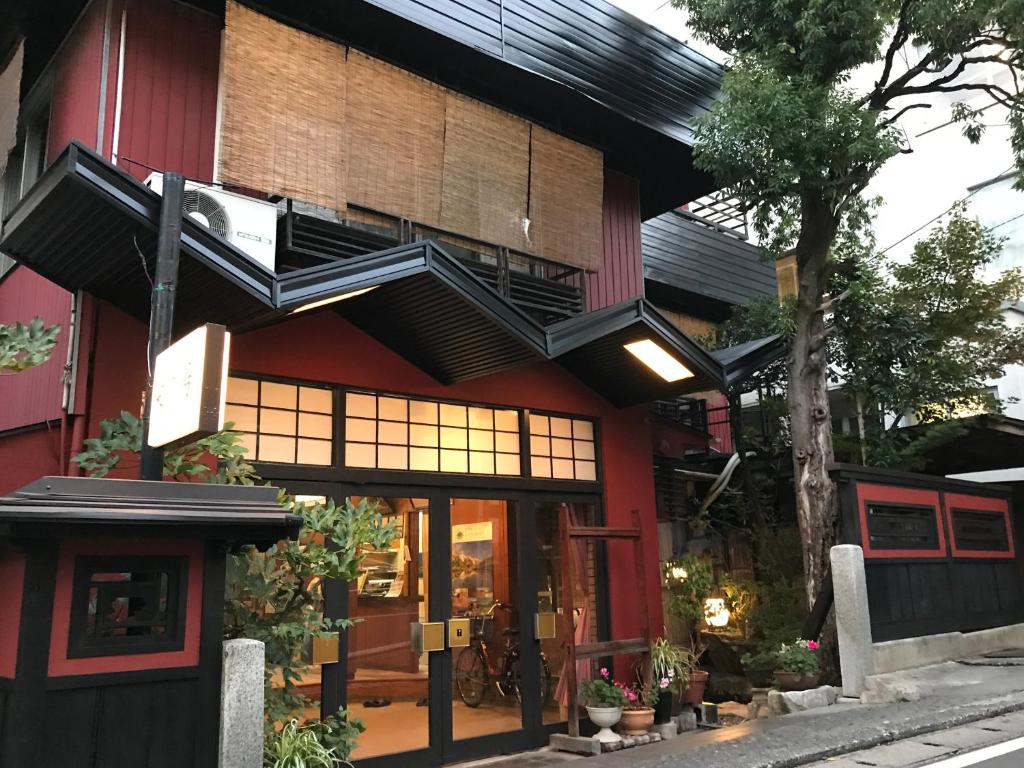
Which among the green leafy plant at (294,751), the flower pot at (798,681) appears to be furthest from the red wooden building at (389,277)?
the green leafy plant at (294,751)

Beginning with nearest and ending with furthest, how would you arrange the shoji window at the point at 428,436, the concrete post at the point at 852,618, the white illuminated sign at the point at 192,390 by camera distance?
the white illuminated sign at the point at 192,390
the shoji window at the point at 428,436
the concrete post at the point at 852,618

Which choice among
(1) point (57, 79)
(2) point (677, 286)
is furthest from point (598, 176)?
(1) point (57, 79)

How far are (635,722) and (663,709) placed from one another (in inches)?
19.4

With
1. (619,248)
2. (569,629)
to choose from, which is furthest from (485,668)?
(619,248)

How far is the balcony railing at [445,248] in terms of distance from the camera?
8.20 m

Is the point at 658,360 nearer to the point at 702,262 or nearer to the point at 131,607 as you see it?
the point at 131,607

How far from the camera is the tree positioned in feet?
32.8

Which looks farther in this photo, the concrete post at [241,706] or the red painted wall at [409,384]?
the red painted wall at [409,384]

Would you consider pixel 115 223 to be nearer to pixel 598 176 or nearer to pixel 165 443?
pixel 165 443

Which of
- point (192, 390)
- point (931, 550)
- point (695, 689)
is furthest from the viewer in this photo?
point (931, 550)

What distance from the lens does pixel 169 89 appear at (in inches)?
315

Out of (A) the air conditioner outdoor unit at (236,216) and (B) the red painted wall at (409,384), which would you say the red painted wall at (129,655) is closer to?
(B) the red painted wall at (409,384)

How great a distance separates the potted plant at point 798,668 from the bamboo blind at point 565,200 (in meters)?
5.32

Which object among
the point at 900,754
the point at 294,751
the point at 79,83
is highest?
the point at 79,83
